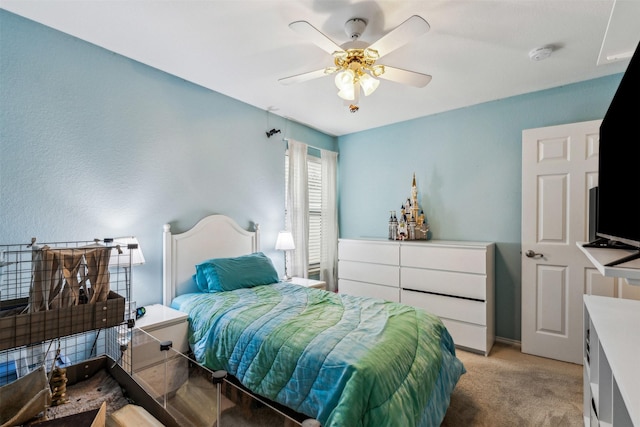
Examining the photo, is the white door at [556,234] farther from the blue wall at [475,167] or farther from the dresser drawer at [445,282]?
the dresser drawer at [445,282]

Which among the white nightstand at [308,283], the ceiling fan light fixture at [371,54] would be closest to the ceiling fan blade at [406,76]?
the ceiling fan light fixture at [371,54]

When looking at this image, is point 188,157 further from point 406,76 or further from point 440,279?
point 440,279

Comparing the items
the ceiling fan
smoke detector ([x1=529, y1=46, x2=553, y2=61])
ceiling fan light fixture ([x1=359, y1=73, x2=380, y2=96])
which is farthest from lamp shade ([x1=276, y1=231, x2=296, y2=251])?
smoke detector ([x1=529, y1=46, x2=553, y2=61])

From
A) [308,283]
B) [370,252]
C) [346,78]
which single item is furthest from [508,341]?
[346,78]

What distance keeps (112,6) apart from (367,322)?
8.04ft

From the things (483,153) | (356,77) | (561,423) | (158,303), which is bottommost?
(561,423)

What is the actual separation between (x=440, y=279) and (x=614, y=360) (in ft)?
7.12

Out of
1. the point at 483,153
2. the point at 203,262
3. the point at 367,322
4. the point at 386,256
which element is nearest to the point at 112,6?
the point at 203,262

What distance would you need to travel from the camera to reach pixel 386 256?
336 centimetres

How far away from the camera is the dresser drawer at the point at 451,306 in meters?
2.80

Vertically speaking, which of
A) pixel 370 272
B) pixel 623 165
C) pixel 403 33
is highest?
pixel 403 33

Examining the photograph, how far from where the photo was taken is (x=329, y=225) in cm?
421

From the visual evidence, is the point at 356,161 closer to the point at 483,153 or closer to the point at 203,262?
the point at 483,153

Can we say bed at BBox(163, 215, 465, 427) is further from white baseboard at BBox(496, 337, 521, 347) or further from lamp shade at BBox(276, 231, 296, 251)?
white baseboard at BBox(496, 337, 521, 347)
